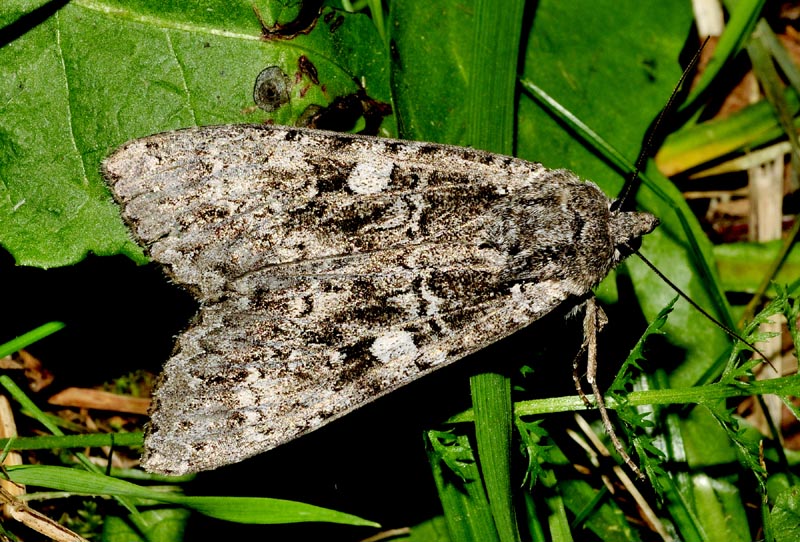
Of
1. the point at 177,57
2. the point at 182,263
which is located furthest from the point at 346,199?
the point at 177,57

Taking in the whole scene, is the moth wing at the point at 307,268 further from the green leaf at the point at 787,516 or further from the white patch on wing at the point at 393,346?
the green leaf at the point at 787,516

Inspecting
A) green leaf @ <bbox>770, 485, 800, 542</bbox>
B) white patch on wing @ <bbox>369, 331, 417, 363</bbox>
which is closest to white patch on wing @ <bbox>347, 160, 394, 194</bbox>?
white patch on wing @ <bbox>369, 331, 417, 363</bbox>

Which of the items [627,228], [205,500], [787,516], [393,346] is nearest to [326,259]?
[393,346]

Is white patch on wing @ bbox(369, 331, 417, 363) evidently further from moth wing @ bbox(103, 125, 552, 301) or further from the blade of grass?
the blade of grass

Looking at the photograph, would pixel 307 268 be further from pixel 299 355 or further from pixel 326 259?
pixel 299 355

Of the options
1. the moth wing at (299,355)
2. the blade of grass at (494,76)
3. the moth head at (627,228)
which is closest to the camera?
the moth wing at (299,355)

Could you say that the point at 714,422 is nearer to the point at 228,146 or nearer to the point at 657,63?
the point at 657,63

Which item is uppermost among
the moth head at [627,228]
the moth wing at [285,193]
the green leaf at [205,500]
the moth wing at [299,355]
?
the moth wing at [285,193]

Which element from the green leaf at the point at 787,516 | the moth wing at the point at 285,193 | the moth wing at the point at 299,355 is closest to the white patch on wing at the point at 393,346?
the moth wing at the point at 299,355
